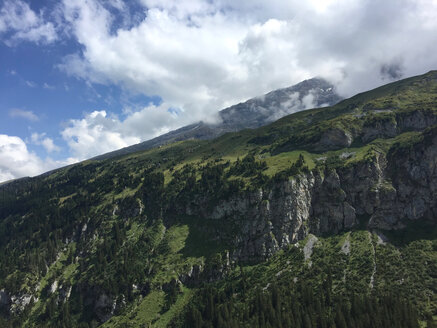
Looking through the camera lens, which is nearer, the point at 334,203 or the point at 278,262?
the point at 278,262

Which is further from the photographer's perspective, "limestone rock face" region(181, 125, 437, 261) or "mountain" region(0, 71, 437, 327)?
"limestone rock face" region(181, 125, 437, 261)

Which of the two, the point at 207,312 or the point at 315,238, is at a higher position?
the point at 315,238

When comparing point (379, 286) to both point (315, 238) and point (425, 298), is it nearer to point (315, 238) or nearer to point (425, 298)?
point (425, 298)

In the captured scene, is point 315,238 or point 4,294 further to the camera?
point 4,294

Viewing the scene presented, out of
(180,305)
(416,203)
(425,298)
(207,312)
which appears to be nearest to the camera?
(425,298)

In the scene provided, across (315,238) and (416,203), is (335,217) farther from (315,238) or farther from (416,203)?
(416,203)

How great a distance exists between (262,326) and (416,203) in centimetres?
12268

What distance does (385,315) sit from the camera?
328 feet

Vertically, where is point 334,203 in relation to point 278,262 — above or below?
above

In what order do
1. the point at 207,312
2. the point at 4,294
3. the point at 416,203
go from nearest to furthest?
1. the point at 207,312
2. the point at 416,203
3. the point at 4,294

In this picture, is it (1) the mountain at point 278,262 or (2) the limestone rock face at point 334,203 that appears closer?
(1) the mountain at point 278,262

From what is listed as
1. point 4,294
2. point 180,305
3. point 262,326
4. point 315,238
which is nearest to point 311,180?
point 315,238

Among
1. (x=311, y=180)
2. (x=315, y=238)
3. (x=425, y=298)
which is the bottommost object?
(x=425, y=298)

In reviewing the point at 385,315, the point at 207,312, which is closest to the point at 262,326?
the point at 207,312
